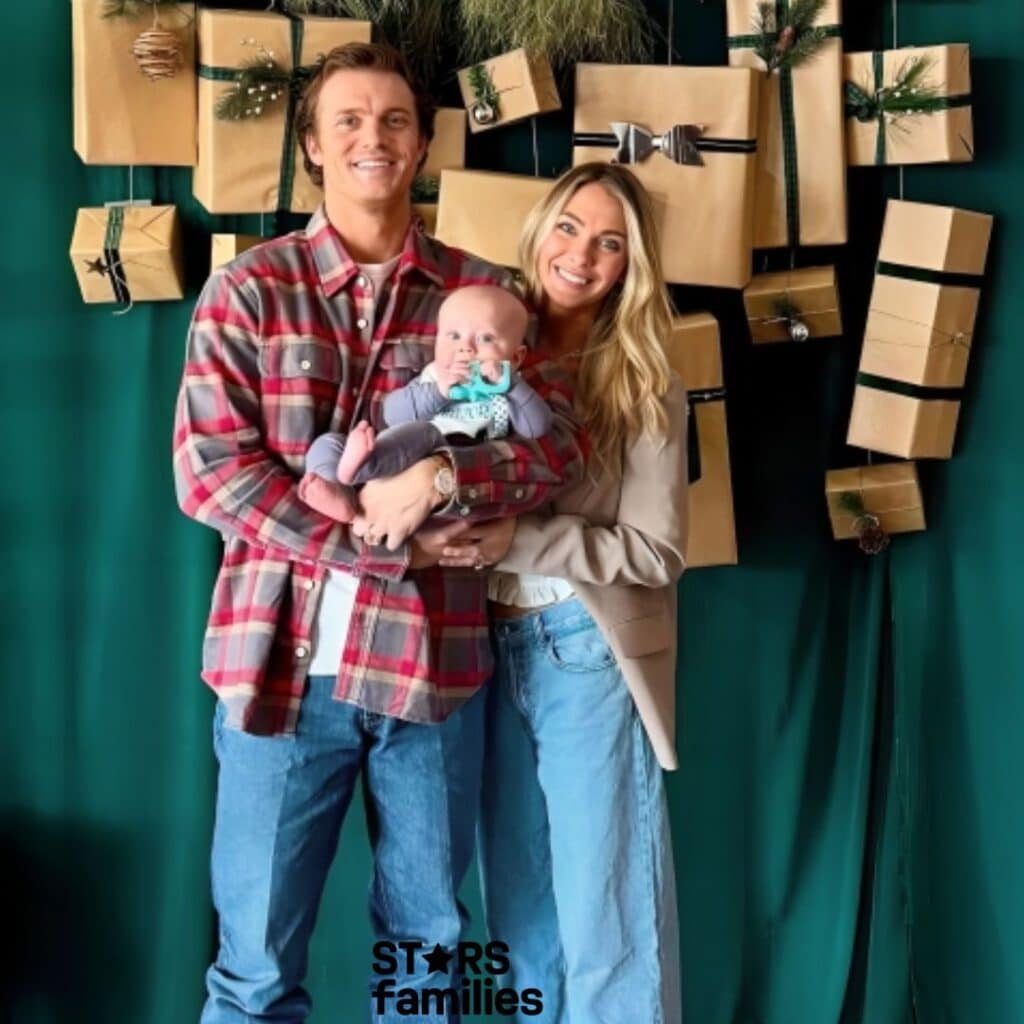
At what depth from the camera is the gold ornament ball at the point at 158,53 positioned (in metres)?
1.97

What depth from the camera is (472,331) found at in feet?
4.98

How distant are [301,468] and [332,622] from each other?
181 millimetres

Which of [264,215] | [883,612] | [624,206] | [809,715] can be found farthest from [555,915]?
[264,215]

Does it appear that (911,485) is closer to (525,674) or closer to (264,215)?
(525,674)

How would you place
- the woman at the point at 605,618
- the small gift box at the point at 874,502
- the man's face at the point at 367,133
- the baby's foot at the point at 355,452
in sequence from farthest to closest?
the small gift box at the point at 874,502 → the woman at the point at 605,618 → the man's face at the point at 367,133 → the baby's foot at the point at 355,452

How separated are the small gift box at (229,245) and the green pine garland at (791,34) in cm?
83

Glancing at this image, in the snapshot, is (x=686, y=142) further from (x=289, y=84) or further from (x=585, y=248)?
(x=289, y=84)

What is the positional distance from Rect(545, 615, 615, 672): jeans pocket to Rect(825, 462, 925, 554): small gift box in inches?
25.7

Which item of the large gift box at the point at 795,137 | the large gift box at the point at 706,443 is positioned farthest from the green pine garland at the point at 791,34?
the large gift box at the point at 706,443

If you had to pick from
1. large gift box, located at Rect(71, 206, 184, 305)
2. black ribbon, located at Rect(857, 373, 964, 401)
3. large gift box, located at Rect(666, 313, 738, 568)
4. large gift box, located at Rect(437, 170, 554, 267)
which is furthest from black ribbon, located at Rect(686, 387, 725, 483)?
large gift box, located at Rect(71, 206, 184, 305)

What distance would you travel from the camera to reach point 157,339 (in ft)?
7.01

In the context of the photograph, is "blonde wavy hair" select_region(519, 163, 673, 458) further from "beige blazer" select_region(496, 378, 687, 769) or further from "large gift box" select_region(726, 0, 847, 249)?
"large gift box" select_region(726, 0, 847, 249)

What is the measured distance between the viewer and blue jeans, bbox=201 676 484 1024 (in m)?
1.59

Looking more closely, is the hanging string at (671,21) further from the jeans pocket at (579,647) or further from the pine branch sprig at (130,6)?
the jeans pocket at (579,647)
